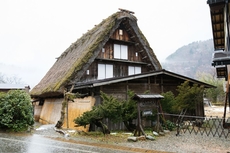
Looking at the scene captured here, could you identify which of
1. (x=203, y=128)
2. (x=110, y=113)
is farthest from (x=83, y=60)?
(x=203, y=128)

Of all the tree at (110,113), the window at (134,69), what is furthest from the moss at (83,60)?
the tree at (110,113)

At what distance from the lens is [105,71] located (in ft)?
56.0

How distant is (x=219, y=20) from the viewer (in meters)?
10.4

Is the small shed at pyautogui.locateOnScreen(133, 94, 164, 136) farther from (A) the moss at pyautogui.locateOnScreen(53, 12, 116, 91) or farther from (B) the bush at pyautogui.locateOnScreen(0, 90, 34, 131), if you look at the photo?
(B) the bush at pyautogui.locateOnScreen(0, 90, 34, 131)

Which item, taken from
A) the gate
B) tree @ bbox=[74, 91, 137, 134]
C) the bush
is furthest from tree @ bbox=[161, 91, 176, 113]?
the bush

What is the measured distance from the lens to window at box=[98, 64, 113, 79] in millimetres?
16767

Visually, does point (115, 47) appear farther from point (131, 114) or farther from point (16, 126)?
point (16, 126)

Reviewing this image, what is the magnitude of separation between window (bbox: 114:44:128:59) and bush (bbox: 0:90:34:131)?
835 cm

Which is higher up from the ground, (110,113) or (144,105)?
(144,105)

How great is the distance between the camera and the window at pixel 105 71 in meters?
16.8

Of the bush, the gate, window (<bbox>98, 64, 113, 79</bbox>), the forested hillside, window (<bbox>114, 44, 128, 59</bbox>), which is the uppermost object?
the forested hillside

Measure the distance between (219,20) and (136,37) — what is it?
862 centimetres

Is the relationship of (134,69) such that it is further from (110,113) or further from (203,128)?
(110,113)

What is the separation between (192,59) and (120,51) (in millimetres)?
131917
